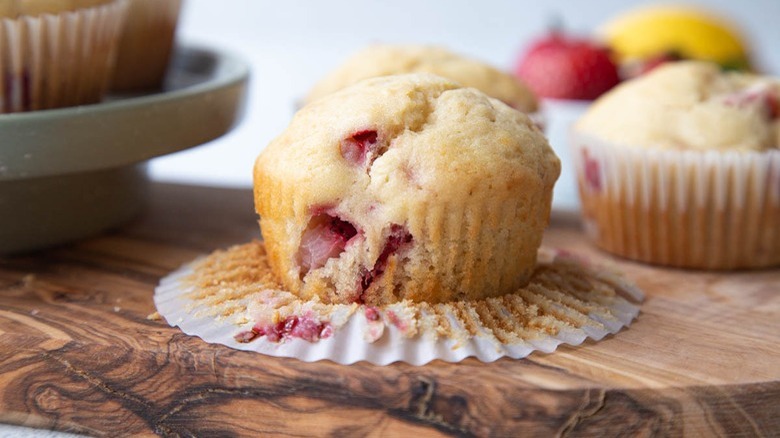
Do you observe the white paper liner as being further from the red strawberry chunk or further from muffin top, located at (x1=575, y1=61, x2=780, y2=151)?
muffin top, located at (x1=575, y1=61, x2=780, y2=151)

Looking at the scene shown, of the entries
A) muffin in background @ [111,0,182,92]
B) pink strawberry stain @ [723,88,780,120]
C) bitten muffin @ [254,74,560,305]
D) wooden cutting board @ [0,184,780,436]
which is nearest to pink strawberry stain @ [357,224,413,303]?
bitten muffin @ [254,74,560,305]

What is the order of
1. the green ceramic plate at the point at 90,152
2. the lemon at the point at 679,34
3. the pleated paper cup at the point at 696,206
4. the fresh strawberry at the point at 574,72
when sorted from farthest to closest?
the lemon at the point at 679,34 → the fresh strawberry at the point at 574,72 → the pleated paper cup at the point at 696,206 → the green ceramic plate at the point at 90,152

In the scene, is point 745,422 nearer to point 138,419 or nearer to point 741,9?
point 138,419

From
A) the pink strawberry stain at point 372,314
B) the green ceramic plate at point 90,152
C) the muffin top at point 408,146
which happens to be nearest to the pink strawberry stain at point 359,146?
the muffin top at point 408,146

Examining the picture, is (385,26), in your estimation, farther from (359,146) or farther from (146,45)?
(359,146)

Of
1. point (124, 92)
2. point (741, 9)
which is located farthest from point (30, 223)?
point (741, 9)

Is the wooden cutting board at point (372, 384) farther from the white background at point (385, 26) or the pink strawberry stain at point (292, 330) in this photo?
the white background at point (385, 26)
